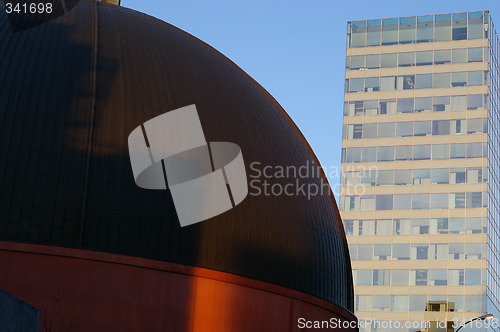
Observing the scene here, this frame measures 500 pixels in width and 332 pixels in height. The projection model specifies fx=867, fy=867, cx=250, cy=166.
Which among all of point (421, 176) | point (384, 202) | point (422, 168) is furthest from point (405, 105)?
point (384, 202)

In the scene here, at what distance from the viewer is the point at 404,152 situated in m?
78.2

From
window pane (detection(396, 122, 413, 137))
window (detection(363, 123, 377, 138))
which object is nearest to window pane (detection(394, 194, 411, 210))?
window pane (detection(396, 122, 413, 137))

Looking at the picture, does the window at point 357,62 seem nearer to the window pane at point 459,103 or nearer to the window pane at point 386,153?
the window pane at point 386,153

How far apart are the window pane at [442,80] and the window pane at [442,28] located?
11.6 ft

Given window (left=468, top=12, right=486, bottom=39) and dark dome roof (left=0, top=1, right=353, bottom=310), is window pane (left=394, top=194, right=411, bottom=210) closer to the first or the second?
window (left=468, top=12, right=486, bottom=39)

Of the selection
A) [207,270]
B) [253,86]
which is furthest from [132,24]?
[207,270]

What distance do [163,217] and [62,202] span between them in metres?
2.73

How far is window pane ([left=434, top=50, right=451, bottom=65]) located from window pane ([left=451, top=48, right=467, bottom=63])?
14.1 inches

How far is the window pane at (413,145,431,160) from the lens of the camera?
77.2 meters

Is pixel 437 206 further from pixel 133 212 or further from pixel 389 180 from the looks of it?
pixel 133 212

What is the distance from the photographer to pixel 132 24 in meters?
27.7

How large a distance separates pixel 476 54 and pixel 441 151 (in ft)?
31.2

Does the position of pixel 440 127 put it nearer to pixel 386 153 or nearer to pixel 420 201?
pixel 386 153

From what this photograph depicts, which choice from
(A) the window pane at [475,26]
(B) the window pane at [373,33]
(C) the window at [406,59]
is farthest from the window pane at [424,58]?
(B) the window pane at [373,33]
